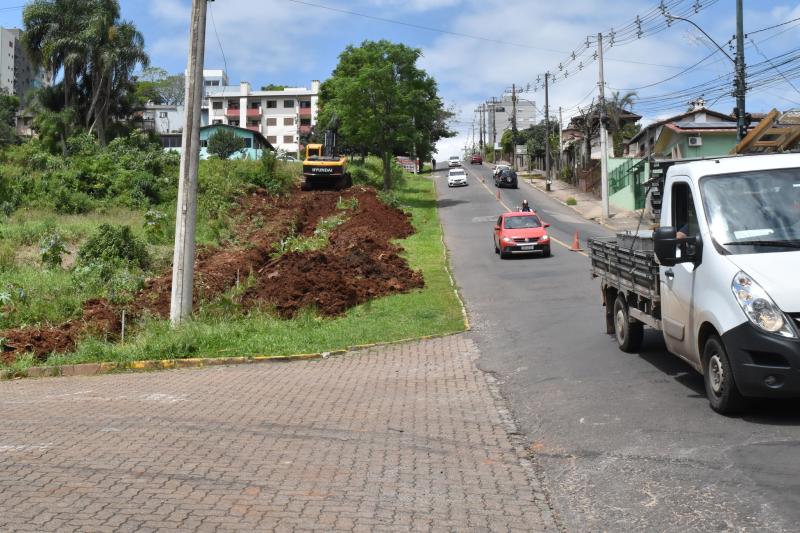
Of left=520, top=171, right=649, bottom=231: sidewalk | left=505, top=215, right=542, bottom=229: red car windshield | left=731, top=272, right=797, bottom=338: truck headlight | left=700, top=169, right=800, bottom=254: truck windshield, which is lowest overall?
left=731, top=272, right=797, bottom=338: truck headlight

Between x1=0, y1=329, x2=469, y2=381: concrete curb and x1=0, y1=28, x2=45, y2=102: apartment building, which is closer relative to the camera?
x1=0, y1=329, x2=469, y2=381: concrete curb

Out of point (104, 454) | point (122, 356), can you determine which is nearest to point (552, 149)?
point (122, 356)

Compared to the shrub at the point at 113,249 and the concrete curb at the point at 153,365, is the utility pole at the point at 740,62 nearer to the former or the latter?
the concrete curb at the point at 153,365

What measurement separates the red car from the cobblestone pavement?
57.3 ft

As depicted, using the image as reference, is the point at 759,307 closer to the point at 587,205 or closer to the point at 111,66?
the point at 587,205

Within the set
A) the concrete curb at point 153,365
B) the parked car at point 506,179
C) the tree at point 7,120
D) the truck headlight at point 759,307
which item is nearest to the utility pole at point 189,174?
the concrete curb at point 153,365

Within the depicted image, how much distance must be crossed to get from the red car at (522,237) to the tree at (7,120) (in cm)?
5061

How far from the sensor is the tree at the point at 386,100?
53.8 metres

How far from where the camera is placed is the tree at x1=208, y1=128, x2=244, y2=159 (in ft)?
215

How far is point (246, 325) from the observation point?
1517 centimetres

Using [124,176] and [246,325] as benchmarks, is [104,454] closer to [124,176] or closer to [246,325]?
[246,325]

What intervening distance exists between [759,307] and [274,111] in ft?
362

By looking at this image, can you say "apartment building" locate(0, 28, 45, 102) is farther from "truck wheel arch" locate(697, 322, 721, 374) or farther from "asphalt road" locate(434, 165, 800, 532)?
"truck wheel arch" locate(697, 322, 721, 374)

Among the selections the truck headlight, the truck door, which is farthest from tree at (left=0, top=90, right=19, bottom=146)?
the truck headlight
